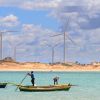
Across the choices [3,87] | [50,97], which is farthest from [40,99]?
[3,87]

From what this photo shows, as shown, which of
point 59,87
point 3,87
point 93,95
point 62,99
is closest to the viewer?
point 62,99

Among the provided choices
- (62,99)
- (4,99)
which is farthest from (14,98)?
(62,99)

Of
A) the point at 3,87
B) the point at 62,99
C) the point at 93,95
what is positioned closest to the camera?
the point at 62,99

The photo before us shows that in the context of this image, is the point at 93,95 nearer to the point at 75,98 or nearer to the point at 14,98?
the point at 75,98

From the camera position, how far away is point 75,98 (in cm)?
6028

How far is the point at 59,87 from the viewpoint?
69.2 meters

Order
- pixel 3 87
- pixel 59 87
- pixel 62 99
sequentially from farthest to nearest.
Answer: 1. pixel 3 87
2. pixel 59 87
3. pixel 62 99

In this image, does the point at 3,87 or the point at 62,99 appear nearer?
the point at 62,99

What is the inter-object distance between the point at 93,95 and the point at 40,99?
858 cm

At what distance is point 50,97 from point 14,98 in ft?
14.4

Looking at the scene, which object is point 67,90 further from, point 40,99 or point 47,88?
point 40,99

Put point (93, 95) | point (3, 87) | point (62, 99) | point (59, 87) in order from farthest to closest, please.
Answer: point (3, 87)
point (59, 87)
point (93, 95)
point (62, 99)

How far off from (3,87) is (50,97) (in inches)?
723

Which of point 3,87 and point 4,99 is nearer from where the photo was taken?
point 4,99
